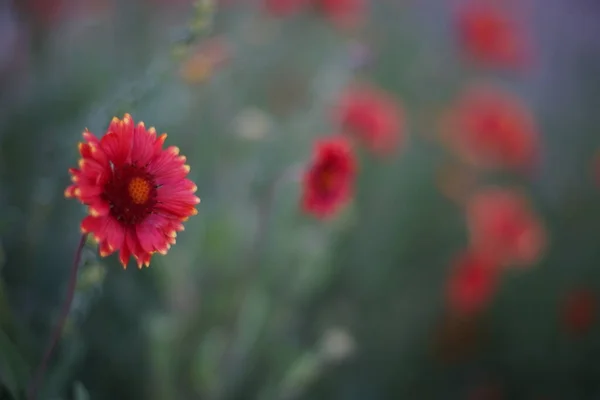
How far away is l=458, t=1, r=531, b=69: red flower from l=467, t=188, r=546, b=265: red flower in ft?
0.92

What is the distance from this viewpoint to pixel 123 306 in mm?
778

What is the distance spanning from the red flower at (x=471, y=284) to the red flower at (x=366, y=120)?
0.80ft

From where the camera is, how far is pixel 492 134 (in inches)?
44.6

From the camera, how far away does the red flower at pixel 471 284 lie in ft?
3.43

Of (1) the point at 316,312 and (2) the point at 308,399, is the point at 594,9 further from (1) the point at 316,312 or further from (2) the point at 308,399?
(2) the point at 308,399

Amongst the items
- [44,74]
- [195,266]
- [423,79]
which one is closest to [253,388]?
[195,266]

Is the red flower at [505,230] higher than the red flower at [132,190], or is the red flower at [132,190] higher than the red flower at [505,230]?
the red flower at [505,230]

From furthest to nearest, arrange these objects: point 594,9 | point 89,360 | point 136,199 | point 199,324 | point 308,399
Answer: point 594,9 < point 308,399 < point 199,324 < point 89,360 < point 136,199

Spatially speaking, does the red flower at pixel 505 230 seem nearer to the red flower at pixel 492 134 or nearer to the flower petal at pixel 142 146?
the red flower at pixel 492 134

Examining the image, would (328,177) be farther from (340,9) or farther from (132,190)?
(340,9)

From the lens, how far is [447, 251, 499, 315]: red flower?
1044 millimetres

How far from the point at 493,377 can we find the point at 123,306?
0.66 meters

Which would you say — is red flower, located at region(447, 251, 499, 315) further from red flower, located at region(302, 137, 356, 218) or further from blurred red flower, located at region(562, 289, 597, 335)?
red flower, located at region(302, 137, 356, 218)

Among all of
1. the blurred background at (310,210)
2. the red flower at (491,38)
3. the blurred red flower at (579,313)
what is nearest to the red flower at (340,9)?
the blurred background at (310,210)
